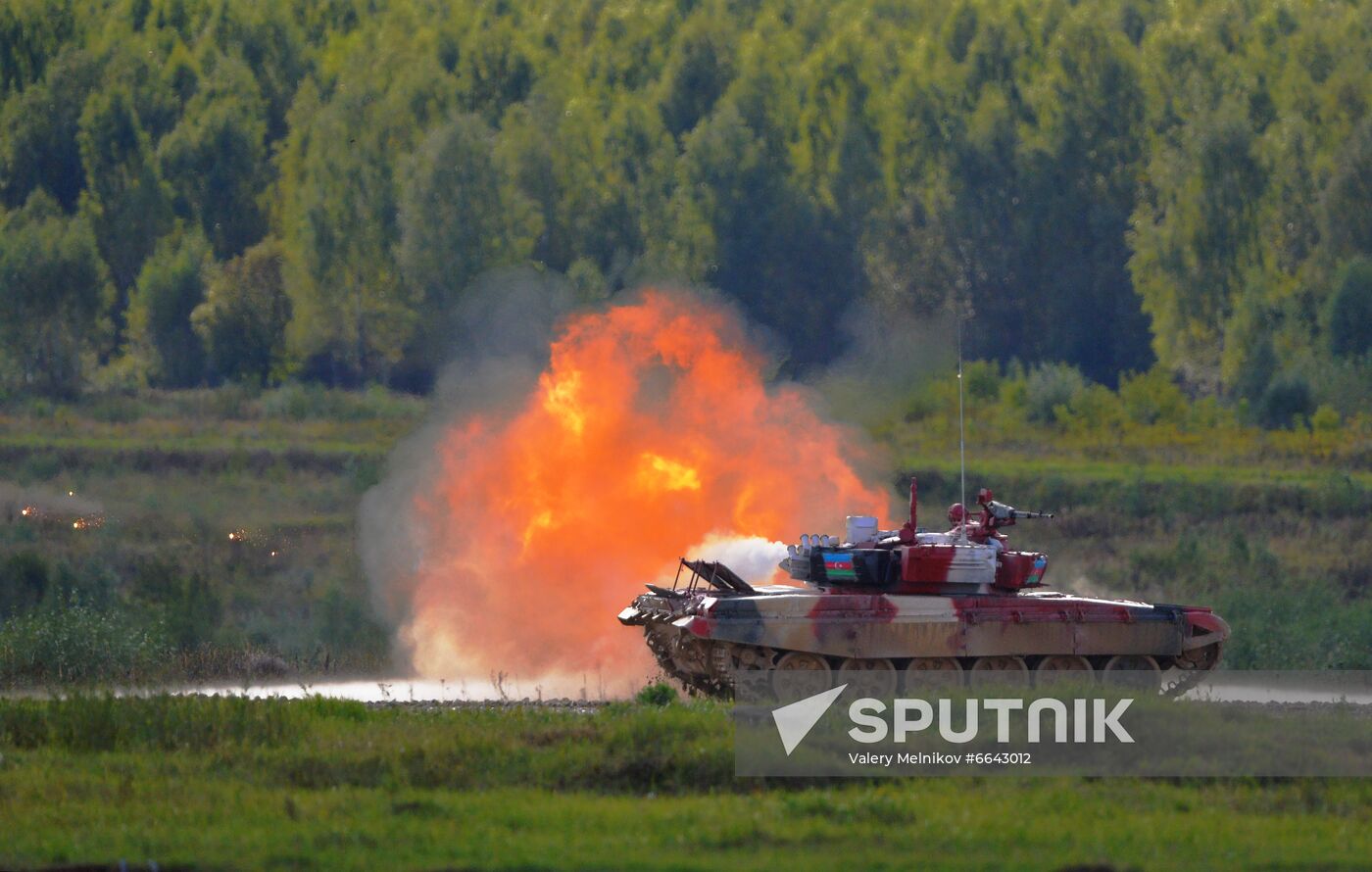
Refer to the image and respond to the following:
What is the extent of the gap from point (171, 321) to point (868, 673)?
60206 millimetres

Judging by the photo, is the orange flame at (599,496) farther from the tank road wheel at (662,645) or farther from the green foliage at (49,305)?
the green foliage at (49,305)

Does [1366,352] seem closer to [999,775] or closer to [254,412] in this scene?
[254,412]

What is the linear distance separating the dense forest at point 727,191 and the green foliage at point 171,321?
0.52 ft

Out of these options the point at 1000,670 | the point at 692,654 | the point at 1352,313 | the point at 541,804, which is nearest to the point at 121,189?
the point at 1352,313

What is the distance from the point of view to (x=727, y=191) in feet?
270

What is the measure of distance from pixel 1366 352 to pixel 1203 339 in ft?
29.7

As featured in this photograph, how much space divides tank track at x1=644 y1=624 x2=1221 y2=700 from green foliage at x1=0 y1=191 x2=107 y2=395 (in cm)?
5092

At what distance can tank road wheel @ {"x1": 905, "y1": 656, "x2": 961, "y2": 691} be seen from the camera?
28141mm

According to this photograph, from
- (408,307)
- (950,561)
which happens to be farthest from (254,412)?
(950,561)

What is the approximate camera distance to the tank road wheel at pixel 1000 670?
2828 centimetres

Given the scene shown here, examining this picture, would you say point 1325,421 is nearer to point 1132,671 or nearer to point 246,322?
point 1132,671

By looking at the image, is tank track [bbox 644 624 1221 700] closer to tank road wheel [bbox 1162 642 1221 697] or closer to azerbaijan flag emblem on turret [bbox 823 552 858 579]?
tank road wheel [bbox 1162 642 1221 697]

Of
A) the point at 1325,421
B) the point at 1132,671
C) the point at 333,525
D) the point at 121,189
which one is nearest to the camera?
the point at 1132,671

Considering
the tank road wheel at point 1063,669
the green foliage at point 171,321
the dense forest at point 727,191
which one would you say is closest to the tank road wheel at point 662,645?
the tank road wheel at point 1063,669
